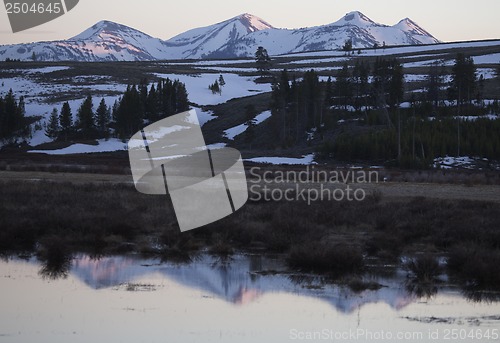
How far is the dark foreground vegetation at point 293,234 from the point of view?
17.3 m

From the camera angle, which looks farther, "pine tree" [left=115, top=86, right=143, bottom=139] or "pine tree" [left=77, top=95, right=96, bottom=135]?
"pine tree" [left=115, top=86, right=143, bottom=139]

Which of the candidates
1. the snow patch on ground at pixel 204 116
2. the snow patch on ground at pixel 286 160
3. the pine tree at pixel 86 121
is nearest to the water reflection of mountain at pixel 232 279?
the snow patch on ground at pixel 286 160

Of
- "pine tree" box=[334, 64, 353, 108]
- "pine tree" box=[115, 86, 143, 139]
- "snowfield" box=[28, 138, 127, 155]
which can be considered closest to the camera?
"snowfield" box=[28, 138, 127, 155]

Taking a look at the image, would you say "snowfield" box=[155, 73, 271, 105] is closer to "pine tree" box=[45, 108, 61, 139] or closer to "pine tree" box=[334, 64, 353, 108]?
"pine tree" box=[45, 108, 61, 139]

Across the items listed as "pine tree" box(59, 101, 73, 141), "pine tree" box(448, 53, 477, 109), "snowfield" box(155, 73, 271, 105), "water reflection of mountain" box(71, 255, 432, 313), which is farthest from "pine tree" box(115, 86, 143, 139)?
"water reflection of mountain" box(71, 255, 432, 313)

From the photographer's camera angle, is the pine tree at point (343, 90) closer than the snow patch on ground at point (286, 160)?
No

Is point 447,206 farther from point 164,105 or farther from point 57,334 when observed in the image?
point 164,105

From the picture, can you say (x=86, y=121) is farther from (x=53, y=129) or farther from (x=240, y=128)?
(x=240, y=128)

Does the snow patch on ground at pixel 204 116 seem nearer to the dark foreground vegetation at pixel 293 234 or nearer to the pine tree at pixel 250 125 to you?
the pine tree at pixel 250 125

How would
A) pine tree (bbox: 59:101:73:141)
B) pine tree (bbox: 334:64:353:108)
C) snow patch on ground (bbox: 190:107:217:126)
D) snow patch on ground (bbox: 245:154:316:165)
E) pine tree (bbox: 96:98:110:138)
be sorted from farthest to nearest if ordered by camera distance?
snow patch on ground (bbox: 190:107:217:126)
pine tree (bbox: 96:98:110:138)
pine tree (bbox: 59:101:73:141)
pine tree (bbox: 334:64:353:108)
snow patch on ground (bbox: 245:154:316:165)

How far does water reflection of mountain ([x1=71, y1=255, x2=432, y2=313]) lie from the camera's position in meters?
15.1

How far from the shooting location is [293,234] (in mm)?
20312

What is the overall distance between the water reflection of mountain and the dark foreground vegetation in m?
0.64

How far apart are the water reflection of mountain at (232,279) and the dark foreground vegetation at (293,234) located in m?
0.64
